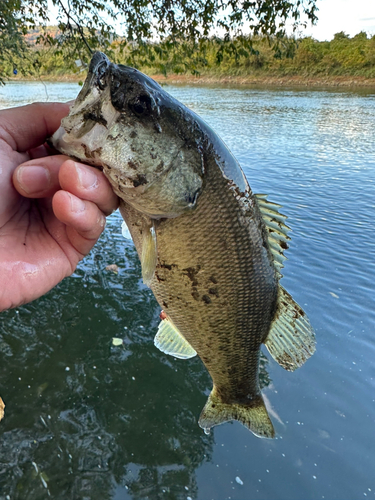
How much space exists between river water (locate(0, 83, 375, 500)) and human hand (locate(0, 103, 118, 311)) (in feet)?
6.93

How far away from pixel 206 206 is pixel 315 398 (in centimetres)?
321

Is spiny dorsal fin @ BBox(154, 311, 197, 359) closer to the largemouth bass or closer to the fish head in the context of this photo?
the largemouth bass

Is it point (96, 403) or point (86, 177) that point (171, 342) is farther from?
point (96, 403)

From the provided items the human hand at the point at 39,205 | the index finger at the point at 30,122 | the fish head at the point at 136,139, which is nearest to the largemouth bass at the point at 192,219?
the fish head at the point at 136,139

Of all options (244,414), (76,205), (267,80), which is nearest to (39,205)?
(76,205)

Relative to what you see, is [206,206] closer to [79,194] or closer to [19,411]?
[79,194]

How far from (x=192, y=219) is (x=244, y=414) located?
166 centimetres

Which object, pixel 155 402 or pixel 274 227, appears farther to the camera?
pixel 155 402

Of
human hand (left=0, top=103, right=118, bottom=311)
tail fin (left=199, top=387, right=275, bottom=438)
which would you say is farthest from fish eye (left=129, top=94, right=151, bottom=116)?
tail fin (left=199, top=387, right=275, bottom=438)

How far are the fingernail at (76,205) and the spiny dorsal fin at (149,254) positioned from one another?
1.27 ft

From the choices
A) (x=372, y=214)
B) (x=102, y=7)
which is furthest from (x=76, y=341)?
(x=372, y=214)

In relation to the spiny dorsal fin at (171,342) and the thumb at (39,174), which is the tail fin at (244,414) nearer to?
the spiny dorsal fin at (171,342)

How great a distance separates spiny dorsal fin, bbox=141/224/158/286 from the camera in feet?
6.41

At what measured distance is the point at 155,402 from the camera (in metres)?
4.06
